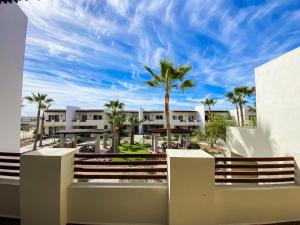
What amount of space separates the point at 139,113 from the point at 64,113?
54.9ft

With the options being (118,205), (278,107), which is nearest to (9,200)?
(118,205)

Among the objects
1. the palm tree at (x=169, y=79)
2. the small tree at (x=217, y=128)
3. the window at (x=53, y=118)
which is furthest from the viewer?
the window at (x=53, y=118)

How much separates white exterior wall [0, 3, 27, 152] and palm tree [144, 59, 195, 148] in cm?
774

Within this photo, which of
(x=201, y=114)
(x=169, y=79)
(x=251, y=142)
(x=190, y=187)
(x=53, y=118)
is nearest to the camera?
(x=190, y=187)

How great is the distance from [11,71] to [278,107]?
Result: 8664mm

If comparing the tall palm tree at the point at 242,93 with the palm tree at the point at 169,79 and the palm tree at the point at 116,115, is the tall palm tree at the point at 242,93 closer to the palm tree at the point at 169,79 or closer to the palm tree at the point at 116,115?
the palm tree at the point at 169,79

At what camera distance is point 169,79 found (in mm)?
12336

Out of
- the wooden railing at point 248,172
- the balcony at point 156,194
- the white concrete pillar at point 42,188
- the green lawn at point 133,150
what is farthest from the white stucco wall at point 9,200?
the green lawn at point 133,150

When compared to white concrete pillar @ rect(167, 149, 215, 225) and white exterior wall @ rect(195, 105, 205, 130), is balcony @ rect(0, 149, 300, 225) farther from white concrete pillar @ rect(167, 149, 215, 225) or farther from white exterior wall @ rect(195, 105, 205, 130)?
white exterior wall @ rect(195, 105, 205, 130)

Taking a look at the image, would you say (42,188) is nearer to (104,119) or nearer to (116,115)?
(116,115)

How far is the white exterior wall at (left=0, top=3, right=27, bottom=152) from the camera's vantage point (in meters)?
5.51

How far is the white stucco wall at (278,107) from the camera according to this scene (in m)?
4.73

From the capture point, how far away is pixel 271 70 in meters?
5.73

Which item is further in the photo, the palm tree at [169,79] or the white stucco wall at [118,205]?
the palm tree at [169,79]
